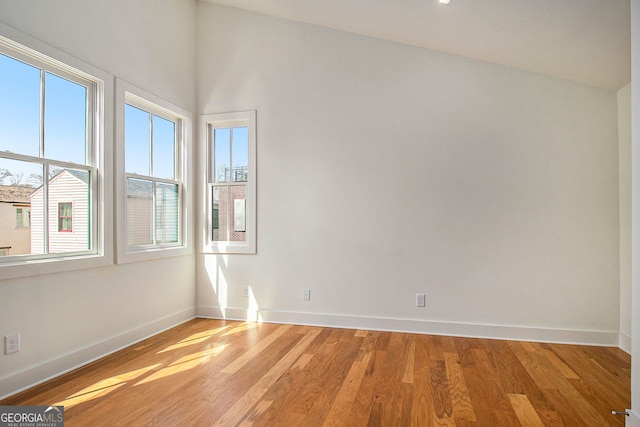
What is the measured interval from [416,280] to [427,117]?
1621 mm

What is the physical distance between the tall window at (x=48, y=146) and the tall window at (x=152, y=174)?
38cm

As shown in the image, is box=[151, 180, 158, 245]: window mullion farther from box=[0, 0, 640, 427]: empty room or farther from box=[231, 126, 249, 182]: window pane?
box=[231, 126, 249, 182]: window pane

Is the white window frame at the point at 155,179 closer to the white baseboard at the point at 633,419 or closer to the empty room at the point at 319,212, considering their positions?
the empty room at the point at 319,212

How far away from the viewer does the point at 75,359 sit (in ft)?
8.89

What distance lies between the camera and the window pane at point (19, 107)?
232 cm

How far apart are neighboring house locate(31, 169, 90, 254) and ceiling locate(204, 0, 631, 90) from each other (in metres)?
2.49

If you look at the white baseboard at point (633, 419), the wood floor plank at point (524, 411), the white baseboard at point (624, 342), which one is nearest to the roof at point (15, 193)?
the wood floor plank at point (524, 411)

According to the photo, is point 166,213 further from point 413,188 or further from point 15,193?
point 413,188

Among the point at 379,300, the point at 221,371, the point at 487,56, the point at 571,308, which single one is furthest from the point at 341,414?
the point at 487,56

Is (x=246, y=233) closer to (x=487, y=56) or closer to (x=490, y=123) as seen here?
(x=490, y=123)

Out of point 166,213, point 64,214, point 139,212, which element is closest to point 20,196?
point 64,214

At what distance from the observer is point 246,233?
409 centimetres

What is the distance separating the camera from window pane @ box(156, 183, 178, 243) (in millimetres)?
3738

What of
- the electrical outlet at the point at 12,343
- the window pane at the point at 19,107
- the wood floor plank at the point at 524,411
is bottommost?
the wood floor plank at the point at 524,411
